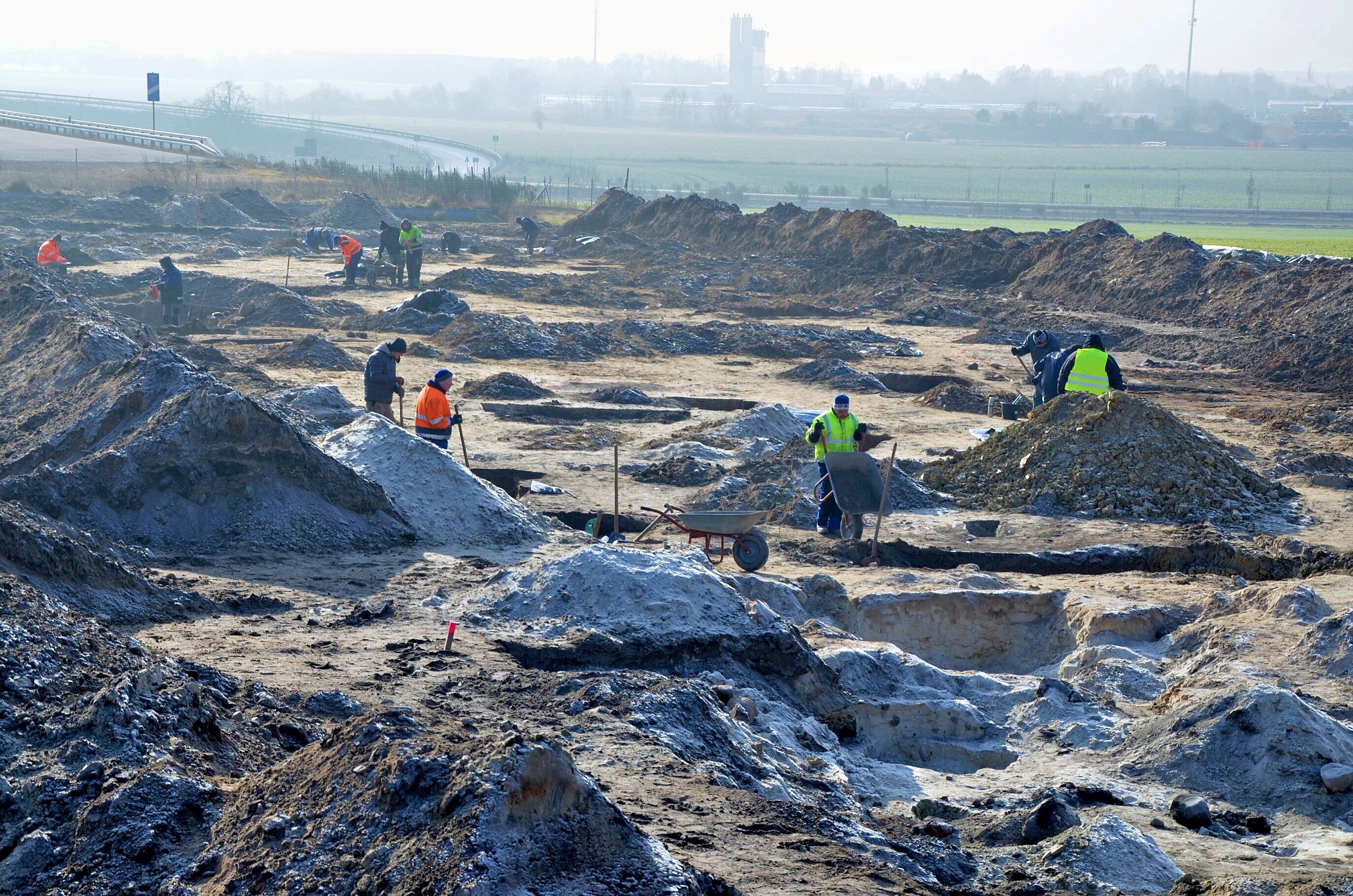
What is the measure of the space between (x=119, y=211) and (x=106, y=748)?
4112 centimetres

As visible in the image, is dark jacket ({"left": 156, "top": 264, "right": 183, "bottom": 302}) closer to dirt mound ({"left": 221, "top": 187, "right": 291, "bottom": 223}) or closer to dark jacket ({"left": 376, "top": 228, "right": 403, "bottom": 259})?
dark jacket ({"left": 376, "top": 228, "right": 403, "bottom": 259})

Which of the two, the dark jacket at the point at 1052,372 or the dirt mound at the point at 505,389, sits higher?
the dark jacket at the point at 1052,372

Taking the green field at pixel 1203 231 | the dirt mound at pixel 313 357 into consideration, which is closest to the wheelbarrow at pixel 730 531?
the dirt mound at pixel 313 357

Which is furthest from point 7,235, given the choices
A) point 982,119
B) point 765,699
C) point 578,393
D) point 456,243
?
point 982,119

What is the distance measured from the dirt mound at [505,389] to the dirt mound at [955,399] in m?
5.50

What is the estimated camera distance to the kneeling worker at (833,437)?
12875mm

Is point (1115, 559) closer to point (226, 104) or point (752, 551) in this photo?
point (752, 551)

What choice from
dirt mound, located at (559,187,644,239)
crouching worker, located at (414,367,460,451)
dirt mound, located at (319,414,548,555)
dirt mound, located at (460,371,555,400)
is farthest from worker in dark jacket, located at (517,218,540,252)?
dirt mound, located at (319,414,548,555)

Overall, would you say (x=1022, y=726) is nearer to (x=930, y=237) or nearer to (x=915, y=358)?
(x=915, y=358)

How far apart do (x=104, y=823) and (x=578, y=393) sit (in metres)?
15.1

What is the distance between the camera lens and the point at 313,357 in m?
21.3

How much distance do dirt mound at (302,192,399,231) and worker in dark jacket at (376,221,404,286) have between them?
1251 cm

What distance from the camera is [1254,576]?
12422 millimetres

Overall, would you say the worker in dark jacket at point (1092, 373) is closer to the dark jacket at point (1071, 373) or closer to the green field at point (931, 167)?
the dark jacket at point (1071, 373)
